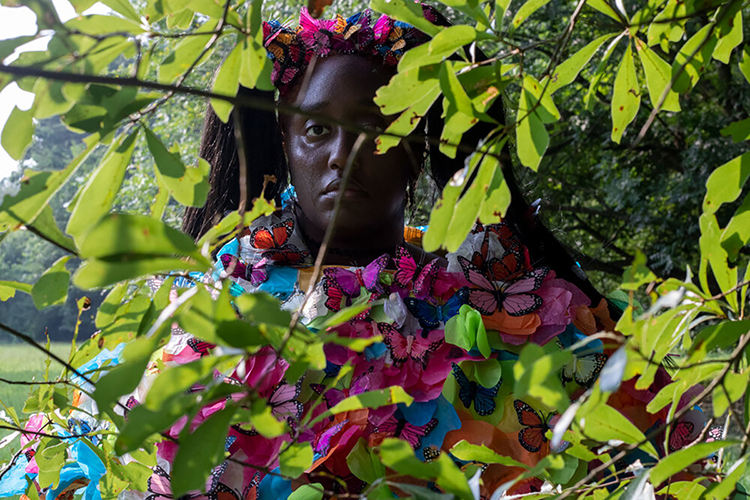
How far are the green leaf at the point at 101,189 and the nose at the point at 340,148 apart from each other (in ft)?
1.99

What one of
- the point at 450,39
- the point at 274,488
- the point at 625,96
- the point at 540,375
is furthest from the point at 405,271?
the point at 540,375

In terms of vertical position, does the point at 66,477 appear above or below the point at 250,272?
below

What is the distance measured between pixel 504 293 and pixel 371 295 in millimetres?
227

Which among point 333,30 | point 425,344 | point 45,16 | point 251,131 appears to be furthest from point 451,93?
point 251,131

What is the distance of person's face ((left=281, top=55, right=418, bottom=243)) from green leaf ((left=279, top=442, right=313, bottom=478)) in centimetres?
66

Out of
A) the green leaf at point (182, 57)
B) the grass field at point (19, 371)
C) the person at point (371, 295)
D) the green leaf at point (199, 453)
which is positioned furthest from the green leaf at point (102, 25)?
the grass field at point (19, 371)

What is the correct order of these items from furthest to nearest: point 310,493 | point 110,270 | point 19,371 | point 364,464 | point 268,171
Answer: point 19,371 → point 268,171 → point 364,464 → point 310,493 → point 110,270

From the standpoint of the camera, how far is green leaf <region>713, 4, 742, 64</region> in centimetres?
59

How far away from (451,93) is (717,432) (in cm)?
63

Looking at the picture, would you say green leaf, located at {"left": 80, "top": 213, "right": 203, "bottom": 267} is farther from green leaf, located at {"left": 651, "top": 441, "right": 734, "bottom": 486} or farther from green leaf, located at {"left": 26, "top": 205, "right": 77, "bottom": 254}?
green leaf, located at {"left": 651, "top": 441, "right": 734, "bottom": 486}

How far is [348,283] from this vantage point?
40.6 inches

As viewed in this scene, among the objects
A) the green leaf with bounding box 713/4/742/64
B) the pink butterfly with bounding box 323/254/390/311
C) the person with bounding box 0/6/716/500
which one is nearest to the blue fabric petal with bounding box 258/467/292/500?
the person with bounding box 0/6/716/500

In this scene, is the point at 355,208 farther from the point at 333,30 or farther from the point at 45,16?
the point at 45,16

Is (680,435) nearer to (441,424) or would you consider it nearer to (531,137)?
(441,424)
